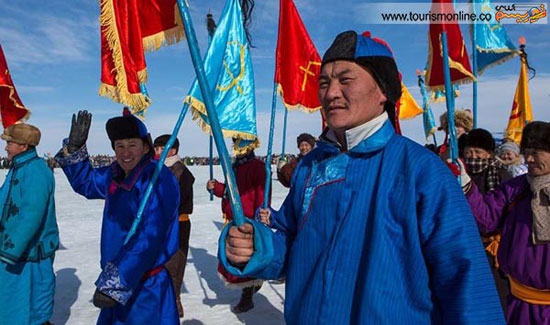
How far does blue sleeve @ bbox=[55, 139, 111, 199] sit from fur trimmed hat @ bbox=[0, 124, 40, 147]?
80 cm

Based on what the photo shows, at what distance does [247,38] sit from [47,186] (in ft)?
Answer: 7.45

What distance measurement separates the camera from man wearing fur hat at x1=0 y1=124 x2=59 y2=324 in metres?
3.21

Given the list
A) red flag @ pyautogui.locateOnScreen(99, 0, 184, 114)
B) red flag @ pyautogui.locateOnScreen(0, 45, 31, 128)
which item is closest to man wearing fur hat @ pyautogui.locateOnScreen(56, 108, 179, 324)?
red flag @ pyautogui.locateOnScreen(99, 0, 184, 114)

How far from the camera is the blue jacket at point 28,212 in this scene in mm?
3188

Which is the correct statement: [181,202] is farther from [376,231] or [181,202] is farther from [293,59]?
[376,231]

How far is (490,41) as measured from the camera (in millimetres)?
4848

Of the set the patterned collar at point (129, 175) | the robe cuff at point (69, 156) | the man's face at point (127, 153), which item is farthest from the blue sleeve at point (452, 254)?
the robe cuff at point (69, 156)

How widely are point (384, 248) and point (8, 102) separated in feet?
13.9

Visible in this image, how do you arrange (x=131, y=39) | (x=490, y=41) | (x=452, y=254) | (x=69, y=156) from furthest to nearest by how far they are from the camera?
(x=490, y=41) < (x=69, y=156) < (x=131, y=39) < (x=452, y=254)

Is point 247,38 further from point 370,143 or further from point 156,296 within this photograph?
point 370,143

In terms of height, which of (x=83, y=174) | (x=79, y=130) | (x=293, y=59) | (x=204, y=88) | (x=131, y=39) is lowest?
(x=83, y=174)

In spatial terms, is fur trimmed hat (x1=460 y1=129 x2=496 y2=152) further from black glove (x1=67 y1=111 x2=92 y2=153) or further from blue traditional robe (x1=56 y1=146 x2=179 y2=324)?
black glove (x1=67 y1=111 x2=92 y2=153)

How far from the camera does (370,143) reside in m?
1.25

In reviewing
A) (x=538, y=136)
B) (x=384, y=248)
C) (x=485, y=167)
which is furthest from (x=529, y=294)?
(x=384, y=248)
